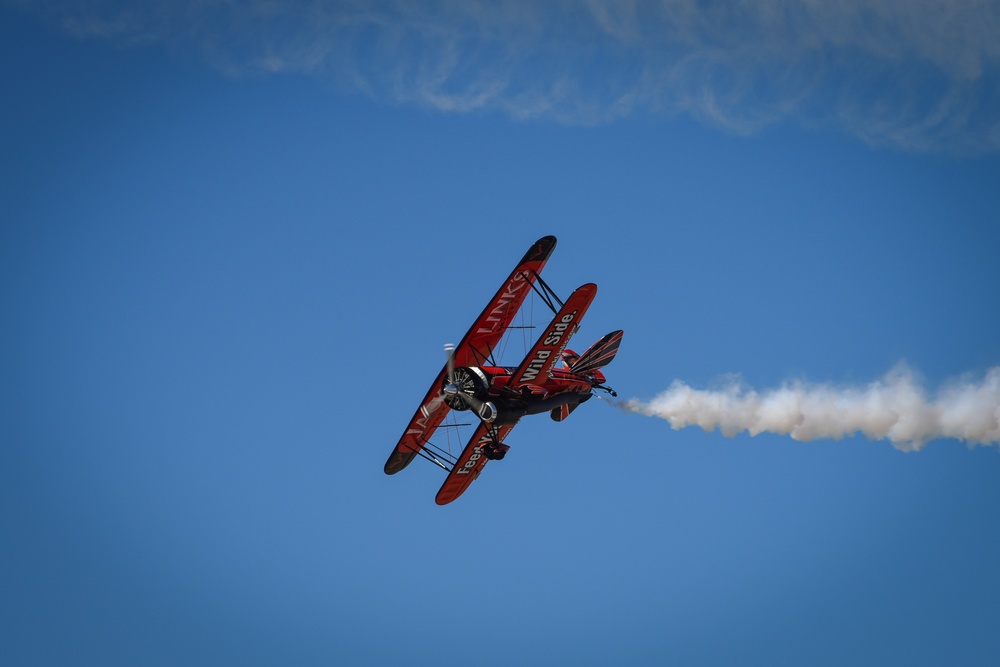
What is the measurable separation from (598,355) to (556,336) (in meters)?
2.72

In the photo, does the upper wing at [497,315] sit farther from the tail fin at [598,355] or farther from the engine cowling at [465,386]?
the tail fin at [598,355]

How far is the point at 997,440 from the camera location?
42.9m

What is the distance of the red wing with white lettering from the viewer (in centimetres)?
3866

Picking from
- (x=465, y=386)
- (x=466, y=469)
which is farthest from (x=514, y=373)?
(x=466, y=469)

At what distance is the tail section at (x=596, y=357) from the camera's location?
40938mm

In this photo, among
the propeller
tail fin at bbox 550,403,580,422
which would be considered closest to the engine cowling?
the propeller

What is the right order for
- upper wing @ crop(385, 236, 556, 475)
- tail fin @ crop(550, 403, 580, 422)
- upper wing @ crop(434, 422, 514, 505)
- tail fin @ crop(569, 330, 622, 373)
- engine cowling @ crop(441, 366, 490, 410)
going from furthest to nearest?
upper wing @ crop(434, 422, 514, 505), tail fin @ crop(550, 403, 580, 422), tail fin @ crop(569, 330, 622, 373), upper wing @ crop(385, 236, 556, 475), engine cowling @ crop(441, 366, 490, 410)

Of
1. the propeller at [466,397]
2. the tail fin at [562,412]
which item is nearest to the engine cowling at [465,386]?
the propeller at [466,397]

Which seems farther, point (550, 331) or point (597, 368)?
point (597, 368)

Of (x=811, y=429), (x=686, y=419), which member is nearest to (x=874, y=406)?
(x=811, y=429)

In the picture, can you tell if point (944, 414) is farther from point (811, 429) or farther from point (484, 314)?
point (484, 314)

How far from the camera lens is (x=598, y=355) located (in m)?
41.1

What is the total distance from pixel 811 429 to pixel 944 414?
394 cm

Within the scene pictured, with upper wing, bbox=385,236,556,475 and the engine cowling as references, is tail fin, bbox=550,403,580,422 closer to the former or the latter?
upper wing, bbox=385,236,556,475
